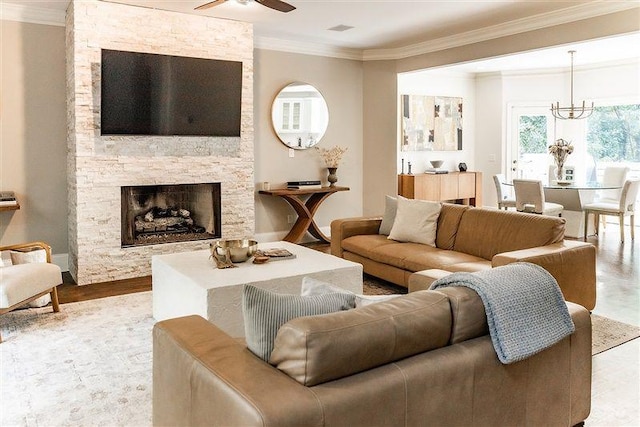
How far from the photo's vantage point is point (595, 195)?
26.6 ft

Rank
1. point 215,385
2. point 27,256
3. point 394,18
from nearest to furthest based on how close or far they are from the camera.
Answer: point 215,385 < point 27,256 < point 394,18

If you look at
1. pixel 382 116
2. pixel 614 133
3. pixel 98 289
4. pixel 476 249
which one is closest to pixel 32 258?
pixel 98 289

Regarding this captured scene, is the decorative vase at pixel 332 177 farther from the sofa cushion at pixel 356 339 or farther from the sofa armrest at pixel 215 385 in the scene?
the sofa cushion at pixel 356 339

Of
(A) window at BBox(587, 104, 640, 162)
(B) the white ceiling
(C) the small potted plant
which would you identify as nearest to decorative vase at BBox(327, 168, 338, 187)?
(C) the small potted plant

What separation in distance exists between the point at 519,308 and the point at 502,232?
245 cm

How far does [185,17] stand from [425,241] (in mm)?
3327

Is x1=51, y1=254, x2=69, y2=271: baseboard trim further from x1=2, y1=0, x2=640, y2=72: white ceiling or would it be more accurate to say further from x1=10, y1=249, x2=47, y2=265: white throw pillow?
x1=2, y1=0, x2=640, y2=72: white ceiling

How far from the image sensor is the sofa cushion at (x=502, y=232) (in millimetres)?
3910

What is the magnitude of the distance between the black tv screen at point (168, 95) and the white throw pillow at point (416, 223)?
2131 mm

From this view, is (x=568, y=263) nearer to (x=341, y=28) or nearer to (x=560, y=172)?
(x=341, y=28)

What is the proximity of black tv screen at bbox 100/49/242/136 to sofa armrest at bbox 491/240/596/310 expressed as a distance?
11.1ft

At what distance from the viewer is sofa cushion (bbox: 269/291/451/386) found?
1.45 metres

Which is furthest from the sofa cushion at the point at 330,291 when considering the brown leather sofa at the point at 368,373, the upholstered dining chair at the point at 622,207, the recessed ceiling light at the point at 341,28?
the upholstered dining chair at the point at 622,207

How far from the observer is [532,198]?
682 centimetres
